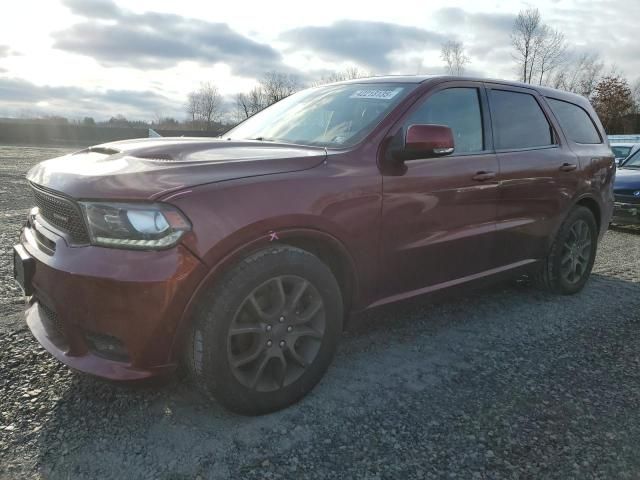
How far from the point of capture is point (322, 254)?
2.71 metres

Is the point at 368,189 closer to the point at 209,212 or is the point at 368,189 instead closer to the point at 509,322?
the point at 209,212

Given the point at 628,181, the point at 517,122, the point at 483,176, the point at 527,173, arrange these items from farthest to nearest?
the point at 628,181 → the point at 517,122 → the point at 527,173 → the point at 483,176

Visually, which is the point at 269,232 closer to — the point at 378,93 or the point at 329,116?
the point at 329,116

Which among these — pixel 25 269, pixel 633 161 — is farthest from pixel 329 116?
pixel 633 161

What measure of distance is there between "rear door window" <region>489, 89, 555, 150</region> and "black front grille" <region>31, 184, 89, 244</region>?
2.76 meters

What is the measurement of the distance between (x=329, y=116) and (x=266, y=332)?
1547mm

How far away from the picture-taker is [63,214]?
7.70ft

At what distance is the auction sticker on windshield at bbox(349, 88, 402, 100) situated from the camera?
319 cm

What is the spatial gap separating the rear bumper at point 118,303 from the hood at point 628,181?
8.20 m

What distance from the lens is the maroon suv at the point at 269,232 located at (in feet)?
7.00

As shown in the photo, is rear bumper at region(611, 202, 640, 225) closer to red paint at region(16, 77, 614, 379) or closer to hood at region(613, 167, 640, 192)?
hood at region(613, 167, 640, 192)

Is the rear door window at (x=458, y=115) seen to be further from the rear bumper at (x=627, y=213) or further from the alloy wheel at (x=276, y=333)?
the rear bumper at (x=627, y=213)

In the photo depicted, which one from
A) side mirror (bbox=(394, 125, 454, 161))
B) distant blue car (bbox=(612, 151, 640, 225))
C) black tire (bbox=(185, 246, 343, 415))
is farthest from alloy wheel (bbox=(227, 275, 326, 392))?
distant blue car (bbox=(612, 151, 640, 225))

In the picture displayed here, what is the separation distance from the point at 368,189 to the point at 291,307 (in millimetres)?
762
